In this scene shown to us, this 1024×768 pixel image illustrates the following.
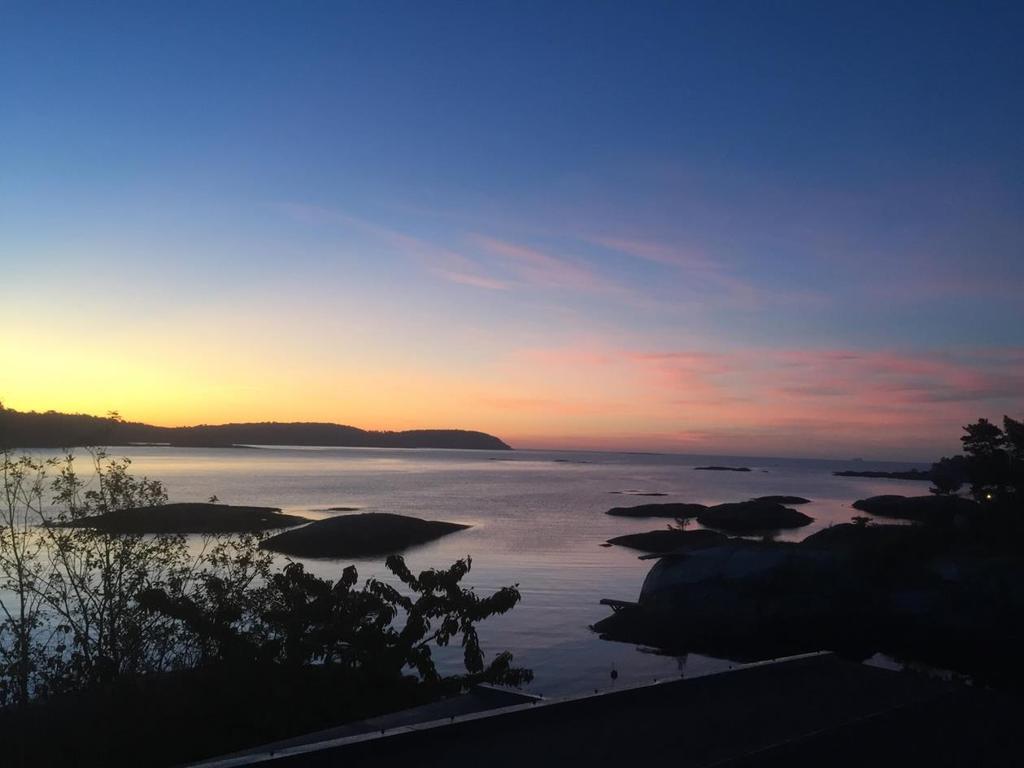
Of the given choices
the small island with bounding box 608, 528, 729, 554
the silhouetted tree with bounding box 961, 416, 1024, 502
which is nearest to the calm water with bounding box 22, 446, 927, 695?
the small island with bounding box 608, 528, 729, 554

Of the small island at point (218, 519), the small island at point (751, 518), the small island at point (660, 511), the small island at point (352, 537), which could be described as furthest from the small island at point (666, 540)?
the small island at point (660, 511)

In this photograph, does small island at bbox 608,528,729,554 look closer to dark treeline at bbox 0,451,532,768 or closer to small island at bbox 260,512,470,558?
small island at bbox 260,512,470,558

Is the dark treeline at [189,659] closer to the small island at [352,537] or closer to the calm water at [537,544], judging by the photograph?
the calm water at [537,544]

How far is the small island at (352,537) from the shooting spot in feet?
146

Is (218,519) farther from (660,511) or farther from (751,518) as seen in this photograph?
(660,511)

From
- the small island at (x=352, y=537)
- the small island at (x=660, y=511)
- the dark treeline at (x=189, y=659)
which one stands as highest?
the dark treeline at (x=189, y=659)

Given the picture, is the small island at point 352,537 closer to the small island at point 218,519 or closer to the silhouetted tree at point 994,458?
the small island at point 218,519

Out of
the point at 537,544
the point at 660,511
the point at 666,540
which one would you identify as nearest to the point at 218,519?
the point at 537,544

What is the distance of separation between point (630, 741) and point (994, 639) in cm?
2352

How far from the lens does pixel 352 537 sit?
46.4m

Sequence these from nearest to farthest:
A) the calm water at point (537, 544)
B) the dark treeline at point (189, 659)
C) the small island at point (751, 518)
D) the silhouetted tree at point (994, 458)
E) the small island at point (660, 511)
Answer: the dark treeline at point (189, 659) → the calm water at point (537, 544) → the silhouetted tree at point (994, 458) → the small island at point (751, 518) → the small island at point (660, 511)

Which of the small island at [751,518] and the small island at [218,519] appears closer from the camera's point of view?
the small island at [218,519]

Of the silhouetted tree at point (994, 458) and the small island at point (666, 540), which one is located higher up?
the silhouetted tree at point (994, 458)

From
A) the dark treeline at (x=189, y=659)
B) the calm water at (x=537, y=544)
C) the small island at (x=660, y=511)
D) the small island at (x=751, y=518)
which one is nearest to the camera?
the dark treeline at (x=189, y=659)
